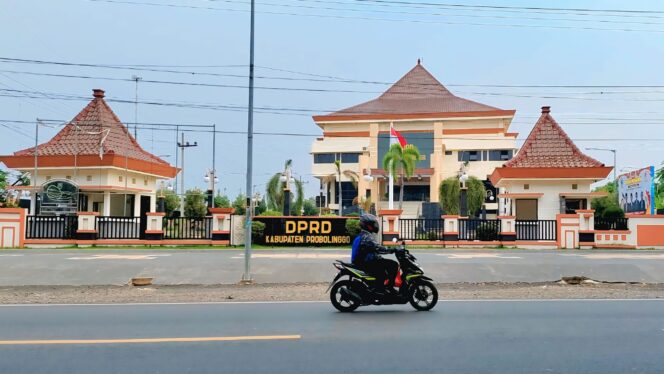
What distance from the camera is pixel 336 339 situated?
7902 mm

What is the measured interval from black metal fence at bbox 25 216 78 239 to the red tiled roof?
39040 mm

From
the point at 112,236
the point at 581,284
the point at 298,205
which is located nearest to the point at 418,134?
the point at 298,205

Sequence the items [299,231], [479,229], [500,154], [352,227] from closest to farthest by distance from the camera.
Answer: [352,227] < [299,231] < [479,229] < [500,154]

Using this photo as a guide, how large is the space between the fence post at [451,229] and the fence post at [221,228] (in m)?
10.0

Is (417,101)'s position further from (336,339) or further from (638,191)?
(336,339)

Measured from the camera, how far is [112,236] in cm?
2775

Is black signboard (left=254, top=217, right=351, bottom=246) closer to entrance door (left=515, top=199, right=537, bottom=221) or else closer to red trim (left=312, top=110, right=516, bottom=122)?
entrance door (left=515, top=199, right=537, bottom=221)

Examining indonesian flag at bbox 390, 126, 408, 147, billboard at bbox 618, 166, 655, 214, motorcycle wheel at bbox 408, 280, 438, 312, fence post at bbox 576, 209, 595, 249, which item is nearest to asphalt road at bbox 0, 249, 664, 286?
motorcycle wheel at bbox 408, 280, 438, 312

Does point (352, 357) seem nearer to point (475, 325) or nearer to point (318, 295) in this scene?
point (475, 325)

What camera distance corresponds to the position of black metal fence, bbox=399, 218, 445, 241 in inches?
1128

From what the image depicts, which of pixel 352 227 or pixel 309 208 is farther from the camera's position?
pixel 309 208

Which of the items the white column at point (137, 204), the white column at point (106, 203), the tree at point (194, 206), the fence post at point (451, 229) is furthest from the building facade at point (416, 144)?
the fence post at point (451, 229)

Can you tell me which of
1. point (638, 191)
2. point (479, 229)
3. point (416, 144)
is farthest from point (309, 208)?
point (479, 229)

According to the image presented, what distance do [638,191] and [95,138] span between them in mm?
31835
